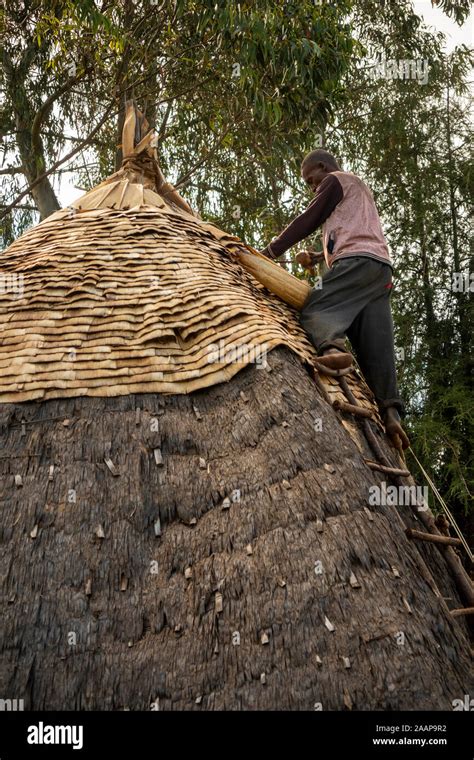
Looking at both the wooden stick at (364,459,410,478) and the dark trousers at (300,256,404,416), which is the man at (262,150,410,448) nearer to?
the dark trousers at (300,256,404,416)

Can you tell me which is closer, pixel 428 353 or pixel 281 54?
pixel 281 54

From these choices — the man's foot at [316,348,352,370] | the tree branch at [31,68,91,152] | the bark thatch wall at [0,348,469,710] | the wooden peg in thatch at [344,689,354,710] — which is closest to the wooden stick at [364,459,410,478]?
the bark thatch wall at [0,348,469,710]

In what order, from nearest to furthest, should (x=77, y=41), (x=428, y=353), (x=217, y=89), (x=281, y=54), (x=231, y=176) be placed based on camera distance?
(x=281, y=54) < (x=77, y=41) < (x=217, y=89) < (x=428, y=353) < (x=231, y=176)

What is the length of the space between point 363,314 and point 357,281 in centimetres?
23

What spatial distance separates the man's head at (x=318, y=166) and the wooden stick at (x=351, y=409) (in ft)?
5.30

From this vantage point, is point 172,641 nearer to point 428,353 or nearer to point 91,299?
point 91,299

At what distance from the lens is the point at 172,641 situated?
3209 millimetres

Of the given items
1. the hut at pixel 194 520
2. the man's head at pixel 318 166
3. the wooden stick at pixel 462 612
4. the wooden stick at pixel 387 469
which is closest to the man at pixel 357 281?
the man's head at pixel 318 166

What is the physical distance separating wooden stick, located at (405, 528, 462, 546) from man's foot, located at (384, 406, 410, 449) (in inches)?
38.8

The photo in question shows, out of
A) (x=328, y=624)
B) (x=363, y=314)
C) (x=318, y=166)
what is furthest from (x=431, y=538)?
(x=318, y=166)

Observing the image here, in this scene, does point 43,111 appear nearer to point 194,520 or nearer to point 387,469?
point 387,469

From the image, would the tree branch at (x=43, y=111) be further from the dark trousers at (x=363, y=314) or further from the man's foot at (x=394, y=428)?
the man's foot at (x=394, y=428)

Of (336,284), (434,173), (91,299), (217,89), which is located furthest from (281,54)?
(91,299)

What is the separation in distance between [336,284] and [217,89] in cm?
643
